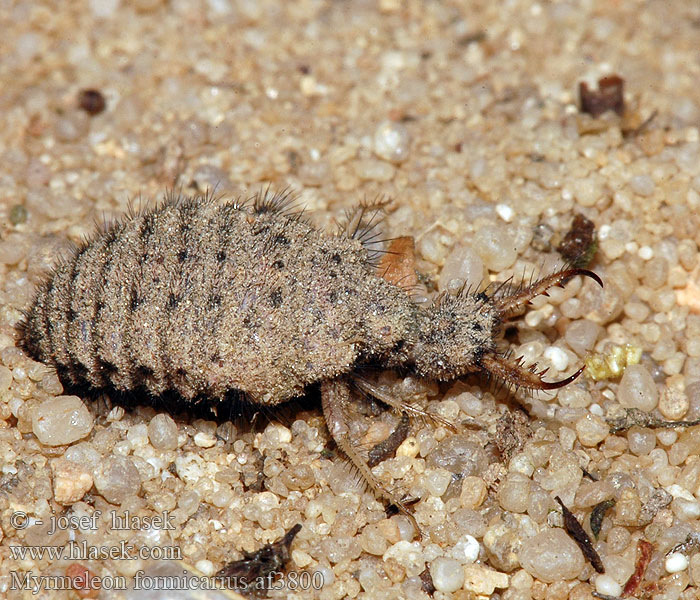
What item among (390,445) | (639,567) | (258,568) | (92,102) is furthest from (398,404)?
(92,102)

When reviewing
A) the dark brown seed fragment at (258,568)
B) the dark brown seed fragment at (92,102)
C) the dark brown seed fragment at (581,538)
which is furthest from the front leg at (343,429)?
the dark brown seed fragment at (92,102)

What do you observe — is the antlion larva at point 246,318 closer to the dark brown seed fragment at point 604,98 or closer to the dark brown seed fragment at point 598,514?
the dark brown seed fragment at point 598,514

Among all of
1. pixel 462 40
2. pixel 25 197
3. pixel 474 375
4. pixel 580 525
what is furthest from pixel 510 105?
pixel 25 197

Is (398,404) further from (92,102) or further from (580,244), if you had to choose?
(92,102)

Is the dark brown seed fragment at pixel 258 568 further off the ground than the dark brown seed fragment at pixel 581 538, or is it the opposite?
the dark brown seed fragment at pixel 581 538

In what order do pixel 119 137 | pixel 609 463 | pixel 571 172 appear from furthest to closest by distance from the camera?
pixel 119 137, pixel 571 172, pixel 609 463

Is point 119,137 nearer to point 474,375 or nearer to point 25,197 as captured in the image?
point 25,197
